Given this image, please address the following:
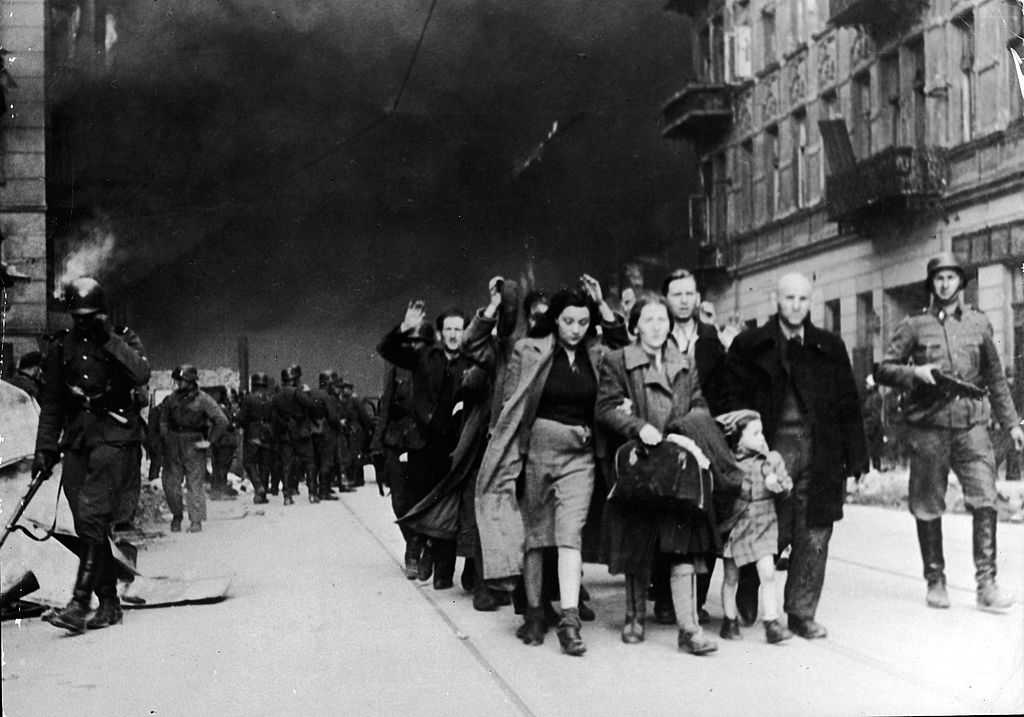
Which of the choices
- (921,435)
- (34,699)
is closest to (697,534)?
(921,435)

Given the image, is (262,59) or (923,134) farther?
(923,134)

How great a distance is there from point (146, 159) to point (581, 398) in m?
2.87

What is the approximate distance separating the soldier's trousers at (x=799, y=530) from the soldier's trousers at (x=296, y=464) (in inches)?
386

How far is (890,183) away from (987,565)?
110 inches

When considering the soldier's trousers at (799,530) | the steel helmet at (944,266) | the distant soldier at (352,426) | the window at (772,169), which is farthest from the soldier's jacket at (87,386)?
the steel helmet at (944,266)

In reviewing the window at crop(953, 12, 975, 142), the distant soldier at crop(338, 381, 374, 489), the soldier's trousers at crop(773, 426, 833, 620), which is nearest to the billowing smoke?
the distant soldier at crop(338, 381, 374, 489)

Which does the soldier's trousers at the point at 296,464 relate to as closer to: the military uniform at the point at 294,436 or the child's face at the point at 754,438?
the military uniform at the point at 294,436

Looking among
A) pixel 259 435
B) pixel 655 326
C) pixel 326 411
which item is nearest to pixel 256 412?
pixel 326 411

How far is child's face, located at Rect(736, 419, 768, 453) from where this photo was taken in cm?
741

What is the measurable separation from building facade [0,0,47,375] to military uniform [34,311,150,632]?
0.43 m

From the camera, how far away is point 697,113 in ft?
28.7

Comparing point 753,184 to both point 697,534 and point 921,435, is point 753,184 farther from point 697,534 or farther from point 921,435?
point 697,534

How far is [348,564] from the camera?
1099 cm

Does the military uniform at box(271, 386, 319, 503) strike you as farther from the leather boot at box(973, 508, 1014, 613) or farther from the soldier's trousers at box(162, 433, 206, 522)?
the leather boot at box(973, 508, 1014, 613)
